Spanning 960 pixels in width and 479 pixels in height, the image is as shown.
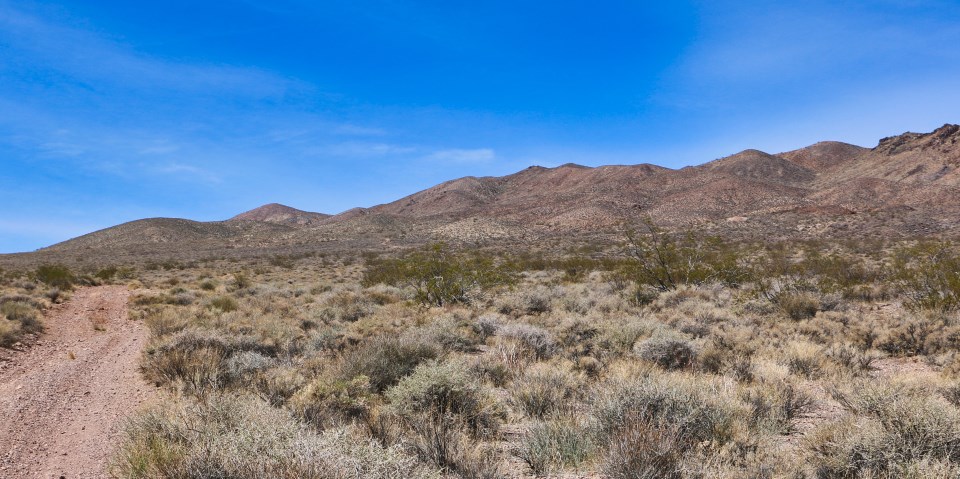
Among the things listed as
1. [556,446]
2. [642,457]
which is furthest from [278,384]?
[642,457]

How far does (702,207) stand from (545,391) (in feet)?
232

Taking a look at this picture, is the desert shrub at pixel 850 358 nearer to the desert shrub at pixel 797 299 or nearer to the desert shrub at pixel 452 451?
the desert shrub at pixel 797 299

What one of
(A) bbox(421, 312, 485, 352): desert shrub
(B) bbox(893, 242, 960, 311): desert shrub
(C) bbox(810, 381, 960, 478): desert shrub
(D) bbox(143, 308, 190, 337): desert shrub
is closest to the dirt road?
(D) bbox(143, 308, 190, 337): desert shrub

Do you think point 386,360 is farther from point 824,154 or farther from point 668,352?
point 824,154

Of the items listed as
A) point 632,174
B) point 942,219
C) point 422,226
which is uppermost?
point 632,174

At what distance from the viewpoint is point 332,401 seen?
604cm

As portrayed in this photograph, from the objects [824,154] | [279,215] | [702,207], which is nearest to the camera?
[702,207]

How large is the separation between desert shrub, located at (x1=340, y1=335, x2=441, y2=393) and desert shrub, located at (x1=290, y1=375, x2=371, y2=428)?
1.14ft

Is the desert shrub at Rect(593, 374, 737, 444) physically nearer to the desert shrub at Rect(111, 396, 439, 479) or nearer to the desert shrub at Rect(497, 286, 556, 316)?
the desert shrub at Rect(111, 396, 439, 479)

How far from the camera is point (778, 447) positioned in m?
4.69

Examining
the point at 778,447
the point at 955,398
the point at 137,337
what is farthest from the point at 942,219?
the point at 137,337

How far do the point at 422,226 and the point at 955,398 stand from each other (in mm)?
→ 77075

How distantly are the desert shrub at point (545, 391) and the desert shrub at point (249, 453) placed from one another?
2310mm

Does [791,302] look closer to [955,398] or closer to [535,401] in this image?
[955,398]
